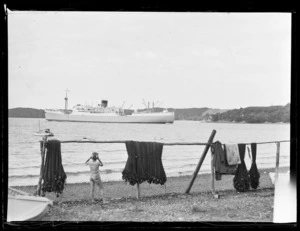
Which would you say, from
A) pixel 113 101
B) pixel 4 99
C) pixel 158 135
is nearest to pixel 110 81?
pixel 113 101

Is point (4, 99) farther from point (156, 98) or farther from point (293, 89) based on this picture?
point (156, 98)

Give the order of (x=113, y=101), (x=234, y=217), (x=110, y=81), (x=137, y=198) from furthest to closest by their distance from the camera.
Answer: (x=110, y=81), (x=113, y=101), (x=137, y=198), (x=234, y=217)

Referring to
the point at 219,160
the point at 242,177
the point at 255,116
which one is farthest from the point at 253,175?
the point at 255,116

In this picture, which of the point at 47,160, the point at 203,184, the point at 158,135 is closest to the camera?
the point at 47,160

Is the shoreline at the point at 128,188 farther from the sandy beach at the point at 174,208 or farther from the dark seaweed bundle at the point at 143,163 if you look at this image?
the dark seaweed bundle at the point at 143,163

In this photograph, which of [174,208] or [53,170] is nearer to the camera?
[53,170]

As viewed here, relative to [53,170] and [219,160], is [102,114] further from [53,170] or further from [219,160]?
[53,170]

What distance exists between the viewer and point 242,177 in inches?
238

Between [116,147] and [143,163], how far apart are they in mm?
14514

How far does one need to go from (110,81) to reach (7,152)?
30.7ft

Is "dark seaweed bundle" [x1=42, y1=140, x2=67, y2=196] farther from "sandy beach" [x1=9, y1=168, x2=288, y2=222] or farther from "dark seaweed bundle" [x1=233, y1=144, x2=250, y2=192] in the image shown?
"dark seaweed bundle" [x1=233, y1=144, x2=250, y2=192]

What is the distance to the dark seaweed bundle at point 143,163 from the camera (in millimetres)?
5363

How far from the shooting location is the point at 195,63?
12180 millimetres
